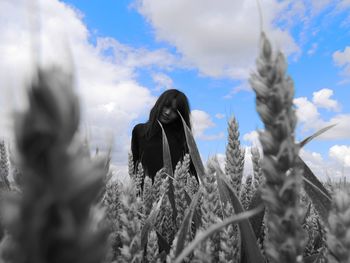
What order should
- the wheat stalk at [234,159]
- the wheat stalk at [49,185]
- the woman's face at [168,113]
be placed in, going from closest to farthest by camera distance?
the wheat stalk at [49,185] < the wheat stalk at [234,159] < the woman's face at [168,113]

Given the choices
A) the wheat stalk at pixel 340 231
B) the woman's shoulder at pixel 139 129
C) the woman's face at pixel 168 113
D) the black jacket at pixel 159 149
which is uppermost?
the woman's shoulder at pixel 139 129

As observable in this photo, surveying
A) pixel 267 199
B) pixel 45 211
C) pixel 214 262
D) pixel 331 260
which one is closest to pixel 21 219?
pixel 45 211

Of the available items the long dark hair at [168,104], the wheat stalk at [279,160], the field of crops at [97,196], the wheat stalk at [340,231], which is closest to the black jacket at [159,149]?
the long dark hair at [168,104]

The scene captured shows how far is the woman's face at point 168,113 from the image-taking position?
6801 millimetres

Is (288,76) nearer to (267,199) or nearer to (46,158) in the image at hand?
(267,199)

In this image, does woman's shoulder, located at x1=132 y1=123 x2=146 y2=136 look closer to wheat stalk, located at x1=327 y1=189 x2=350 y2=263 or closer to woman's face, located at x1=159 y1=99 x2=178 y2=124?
woman's face, located at x1=159 y1=99 x2=178 y2=124

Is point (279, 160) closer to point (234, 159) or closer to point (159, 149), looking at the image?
point (234, 159)

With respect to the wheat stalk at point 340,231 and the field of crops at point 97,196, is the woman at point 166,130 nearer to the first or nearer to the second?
the field of crops at point 97,196

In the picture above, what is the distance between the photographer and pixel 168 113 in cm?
696

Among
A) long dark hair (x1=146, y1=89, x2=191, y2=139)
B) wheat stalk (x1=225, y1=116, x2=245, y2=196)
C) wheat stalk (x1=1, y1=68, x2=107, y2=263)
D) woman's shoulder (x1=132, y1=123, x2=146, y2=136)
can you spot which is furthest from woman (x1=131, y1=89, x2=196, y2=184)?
wheat stalk (x1=1, y1=68, x2=107, y2=263)

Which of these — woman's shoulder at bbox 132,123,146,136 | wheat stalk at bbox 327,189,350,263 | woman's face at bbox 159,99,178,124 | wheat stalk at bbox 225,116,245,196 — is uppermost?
woman's shoulder at bbox 132,123,146,136

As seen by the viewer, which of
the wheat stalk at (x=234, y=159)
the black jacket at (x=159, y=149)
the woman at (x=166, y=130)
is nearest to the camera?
the wheat stalk at (x=234, y=159)

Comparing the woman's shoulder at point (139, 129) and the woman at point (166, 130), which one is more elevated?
the woman's shoulder at point (139, 129)

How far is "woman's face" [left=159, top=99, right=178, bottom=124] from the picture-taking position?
6.80 meters
